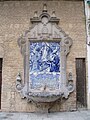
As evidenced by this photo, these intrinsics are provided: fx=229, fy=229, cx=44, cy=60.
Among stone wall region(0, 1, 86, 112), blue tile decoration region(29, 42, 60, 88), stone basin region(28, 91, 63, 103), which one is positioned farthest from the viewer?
blue tile decoration region(29, 42, 60, 88)

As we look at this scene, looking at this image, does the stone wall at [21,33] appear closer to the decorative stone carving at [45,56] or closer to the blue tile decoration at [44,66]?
the decorative stone carving at [45,56]

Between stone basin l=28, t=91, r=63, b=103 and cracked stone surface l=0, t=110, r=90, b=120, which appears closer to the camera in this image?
cracked stone surface l=0, t=110, r=90, b=120

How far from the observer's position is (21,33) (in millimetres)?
9891

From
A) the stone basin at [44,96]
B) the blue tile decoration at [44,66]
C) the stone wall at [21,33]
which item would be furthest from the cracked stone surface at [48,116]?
the blue tile decoration at [44,66]

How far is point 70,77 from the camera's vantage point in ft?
31.4

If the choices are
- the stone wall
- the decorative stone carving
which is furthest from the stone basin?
the stone wall

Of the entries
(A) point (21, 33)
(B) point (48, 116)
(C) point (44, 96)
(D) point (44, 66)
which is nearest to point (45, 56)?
(D) point (44, 66)

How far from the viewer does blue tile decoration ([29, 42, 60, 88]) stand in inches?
380

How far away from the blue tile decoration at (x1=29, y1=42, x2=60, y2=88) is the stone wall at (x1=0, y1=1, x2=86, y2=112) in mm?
497

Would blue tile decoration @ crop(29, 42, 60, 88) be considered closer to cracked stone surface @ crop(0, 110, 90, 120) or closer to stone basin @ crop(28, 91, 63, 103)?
stone basin @ crop(28, 91, 63, 103)

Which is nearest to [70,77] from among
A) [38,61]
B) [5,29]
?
[38,61]

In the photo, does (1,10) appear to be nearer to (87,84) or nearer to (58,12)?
(58,12)

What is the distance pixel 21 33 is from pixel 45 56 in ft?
4.75

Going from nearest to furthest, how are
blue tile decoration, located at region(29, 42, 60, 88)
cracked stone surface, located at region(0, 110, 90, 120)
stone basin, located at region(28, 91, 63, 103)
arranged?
cracked stone surface, located at region(0, 110, 90, 120) < stone basin, located at region(28, 91, 63, 103) < blue tile decoration, located at region(29, 42, 60, 88)
